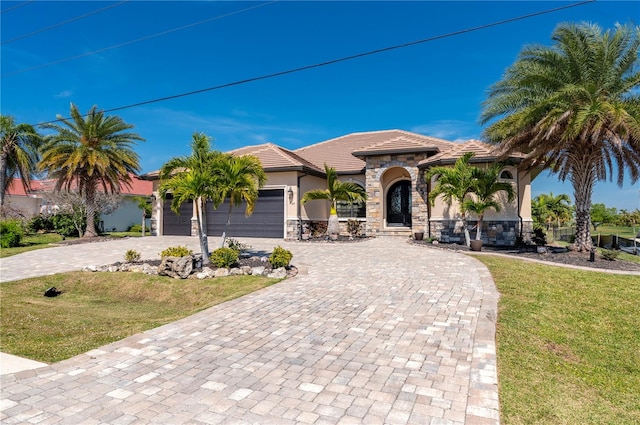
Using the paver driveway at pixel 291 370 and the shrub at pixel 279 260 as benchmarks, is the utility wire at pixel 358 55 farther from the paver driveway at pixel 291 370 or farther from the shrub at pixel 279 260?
the paver driveway at pixel 291 370

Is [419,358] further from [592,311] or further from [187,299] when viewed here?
[187,299]

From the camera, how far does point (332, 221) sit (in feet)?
59.7

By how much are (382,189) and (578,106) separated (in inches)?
394

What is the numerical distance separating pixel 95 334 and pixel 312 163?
18654mm

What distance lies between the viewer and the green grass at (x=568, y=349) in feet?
11.5

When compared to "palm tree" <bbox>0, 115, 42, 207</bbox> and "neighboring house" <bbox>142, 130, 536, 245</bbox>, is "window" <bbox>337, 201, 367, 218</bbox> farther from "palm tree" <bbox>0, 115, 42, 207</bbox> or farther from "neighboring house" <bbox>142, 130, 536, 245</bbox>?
"palm tree" <bbox>0, 115, 42, 207</bbox>

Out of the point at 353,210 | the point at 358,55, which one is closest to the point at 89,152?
the point at 353,210

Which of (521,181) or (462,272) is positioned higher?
(521,181)

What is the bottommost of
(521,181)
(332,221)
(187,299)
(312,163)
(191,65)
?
(187,299)

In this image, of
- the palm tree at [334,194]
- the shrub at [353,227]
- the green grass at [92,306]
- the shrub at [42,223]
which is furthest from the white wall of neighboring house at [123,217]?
the green grass at [92,306]

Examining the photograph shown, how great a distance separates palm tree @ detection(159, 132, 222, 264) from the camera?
10.2 m

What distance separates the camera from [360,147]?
24.5m

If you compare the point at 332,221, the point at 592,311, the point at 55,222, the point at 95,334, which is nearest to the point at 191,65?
the point at 332,221

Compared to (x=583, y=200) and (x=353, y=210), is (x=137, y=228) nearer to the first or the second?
(x=353, y=210)
